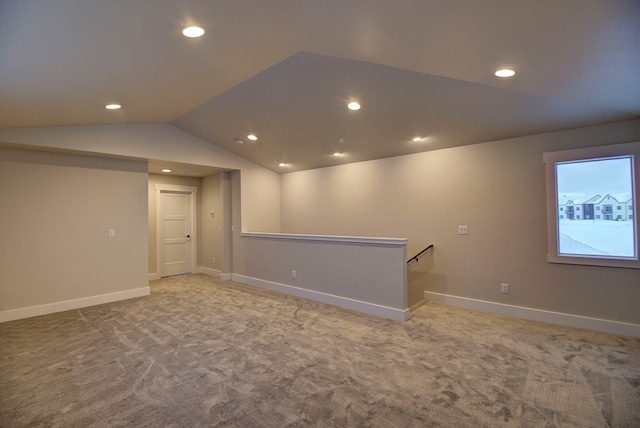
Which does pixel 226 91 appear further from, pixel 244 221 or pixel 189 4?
pixel 244 221

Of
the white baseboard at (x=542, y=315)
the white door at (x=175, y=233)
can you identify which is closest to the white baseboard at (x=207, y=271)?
the white door at (x=175, y=233)

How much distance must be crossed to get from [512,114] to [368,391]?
3.30 m

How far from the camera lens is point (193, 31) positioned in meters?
2.27

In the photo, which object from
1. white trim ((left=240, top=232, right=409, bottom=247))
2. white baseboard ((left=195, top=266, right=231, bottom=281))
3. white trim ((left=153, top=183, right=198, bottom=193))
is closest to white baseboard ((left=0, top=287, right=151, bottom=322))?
white baseboard ((left=195, top=266, right=231, bottom=281))

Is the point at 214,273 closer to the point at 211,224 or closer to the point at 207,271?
the point at 207,271

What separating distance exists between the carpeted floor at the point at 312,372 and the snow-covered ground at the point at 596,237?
0.94 m

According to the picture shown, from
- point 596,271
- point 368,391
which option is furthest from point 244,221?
point 596,271

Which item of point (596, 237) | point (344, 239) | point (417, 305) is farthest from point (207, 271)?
point (596, 237)

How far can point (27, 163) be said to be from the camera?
4340mm

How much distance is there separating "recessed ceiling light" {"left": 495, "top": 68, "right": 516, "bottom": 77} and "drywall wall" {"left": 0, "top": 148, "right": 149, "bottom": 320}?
5.39 metres

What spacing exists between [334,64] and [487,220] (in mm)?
2995

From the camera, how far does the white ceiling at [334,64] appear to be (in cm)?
185

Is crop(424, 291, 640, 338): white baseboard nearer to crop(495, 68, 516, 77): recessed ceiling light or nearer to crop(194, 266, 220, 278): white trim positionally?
crop(495, 68, 516, 77): recessed ceiling light

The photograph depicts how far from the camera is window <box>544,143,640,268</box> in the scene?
343 cm
